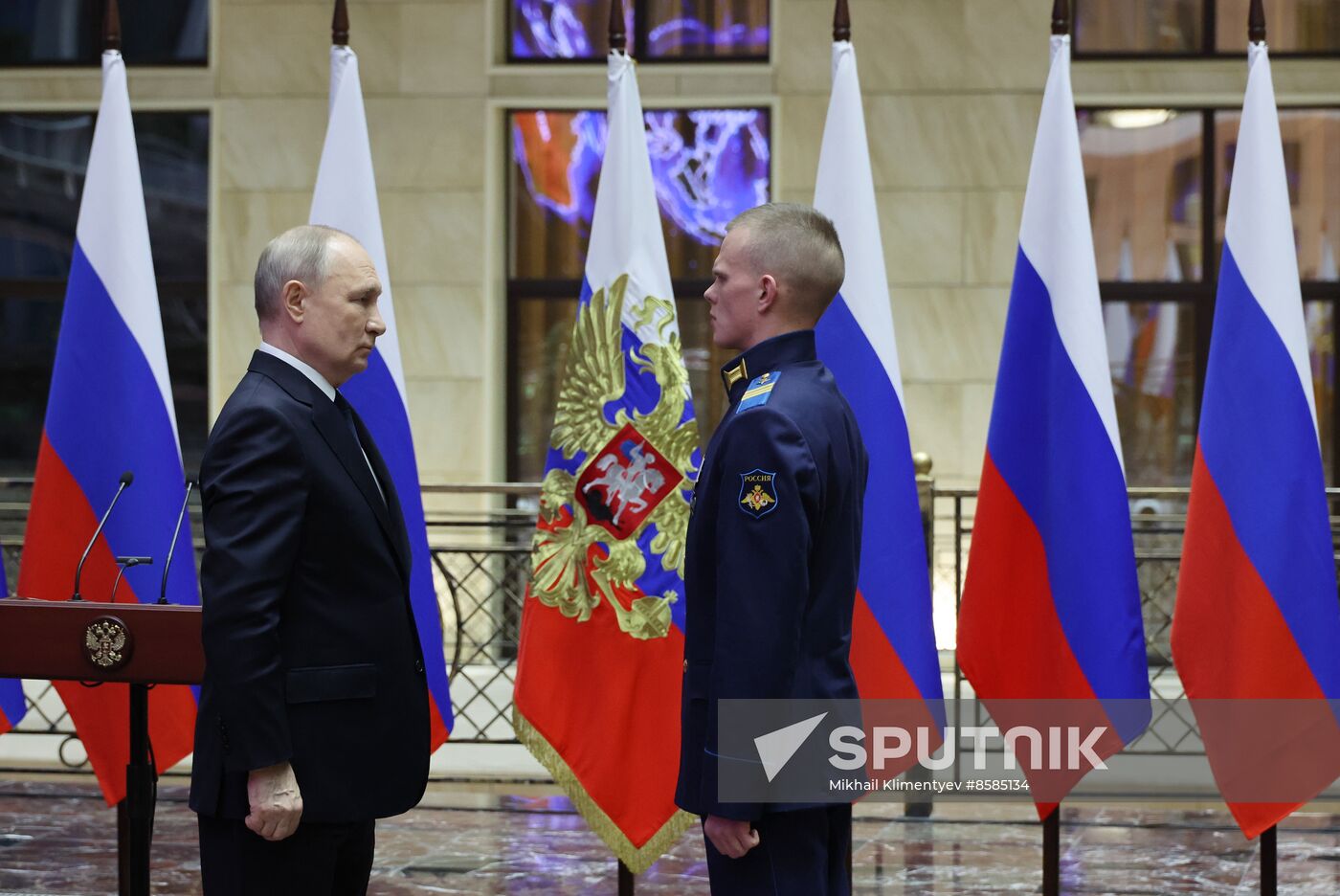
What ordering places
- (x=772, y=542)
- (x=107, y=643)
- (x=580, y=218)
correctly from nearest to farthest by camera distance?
(x=772, y=542), (x=107, y=643), (x=580, y=218)

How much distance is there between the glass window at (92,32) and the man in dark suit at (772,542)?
22.0 ft

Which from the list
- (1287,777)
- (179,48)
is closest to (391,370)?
(1287,777)

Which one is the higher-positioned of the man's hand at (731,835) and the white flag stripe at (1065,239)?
the white flag stripe at (1065,239)

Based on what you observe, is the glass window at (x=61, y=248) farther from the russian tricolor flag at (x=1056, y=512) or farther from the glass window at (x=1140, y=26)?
the russian tricolor flag at (x=1056, y=512)

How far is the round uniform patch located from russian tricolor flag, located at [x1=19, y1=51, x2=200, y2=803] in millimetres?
2098

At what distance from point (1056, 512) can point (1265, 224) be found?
0.87 meters

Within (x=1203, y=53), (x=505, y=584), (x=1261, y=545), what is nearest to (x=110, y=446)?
(x=1261, y=545)

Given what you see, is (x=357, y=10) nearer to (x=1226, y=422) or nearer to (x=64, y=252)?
(x=64, y=252)

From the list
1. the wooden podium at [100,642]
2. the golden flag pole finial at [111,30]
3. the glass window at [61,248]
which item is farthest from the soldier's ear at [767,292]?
the glass window at [61,248]

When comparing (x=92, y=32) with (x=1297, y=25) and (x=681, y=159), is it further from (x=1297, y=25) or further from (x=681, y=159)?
(x=1297, y=25)

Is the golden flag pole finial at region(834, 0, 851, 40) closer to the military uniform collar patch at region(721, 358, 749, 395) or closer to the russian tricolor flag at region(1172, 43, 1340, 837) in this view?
the russian tricolor flag at region(1172, 43, 1340, 837)

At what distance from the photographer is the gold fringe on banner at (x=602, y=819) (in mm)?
3736

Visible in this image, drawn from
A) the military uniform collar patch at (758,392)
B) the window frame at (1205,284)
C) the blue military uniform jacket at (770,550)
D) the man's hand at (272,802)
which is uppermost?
the window frame at (1205,284)

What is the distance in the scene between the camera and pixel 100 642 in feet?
9.66
